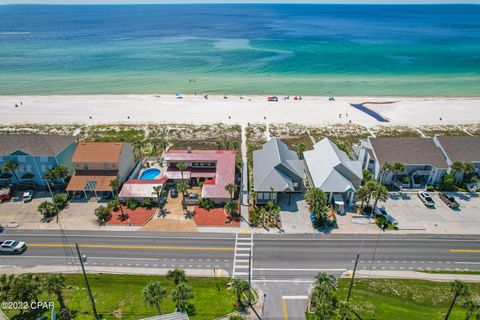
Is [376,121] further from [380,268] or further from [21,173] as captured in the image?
[21,173]

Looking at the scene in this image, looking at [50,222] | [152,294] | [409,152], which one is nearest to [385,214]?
[409,152]

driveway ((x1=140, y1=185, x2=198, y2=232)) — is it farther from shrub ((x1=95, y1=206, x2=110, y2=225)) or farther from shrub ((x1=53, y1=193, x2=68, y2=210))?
shrub ((x1=53, y1=193, x2=68, y2=210))

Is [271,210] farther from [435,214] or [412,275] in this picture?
[435,214]

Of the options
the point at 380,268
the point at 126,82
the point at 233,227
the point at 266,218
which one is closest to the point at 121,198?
the point at 233,227

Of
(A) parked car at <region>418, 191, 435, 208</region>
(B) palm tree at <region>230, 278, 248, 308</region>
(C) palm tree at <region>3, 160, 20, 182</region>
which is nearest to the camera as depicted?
(B) palm tree at <region>230, 278, 248, 308</region>

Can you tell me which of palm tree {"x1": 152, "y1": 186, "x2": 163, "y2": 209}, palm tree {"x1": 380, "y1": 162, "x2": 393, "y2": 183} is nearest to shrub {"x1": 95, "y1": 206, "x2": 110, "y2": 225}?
palm tree {"x1": 152, "y1": 186, "x2": 163, "y2": 209}

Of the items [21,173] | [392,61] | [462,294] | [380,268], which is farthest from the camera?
[392,61]
